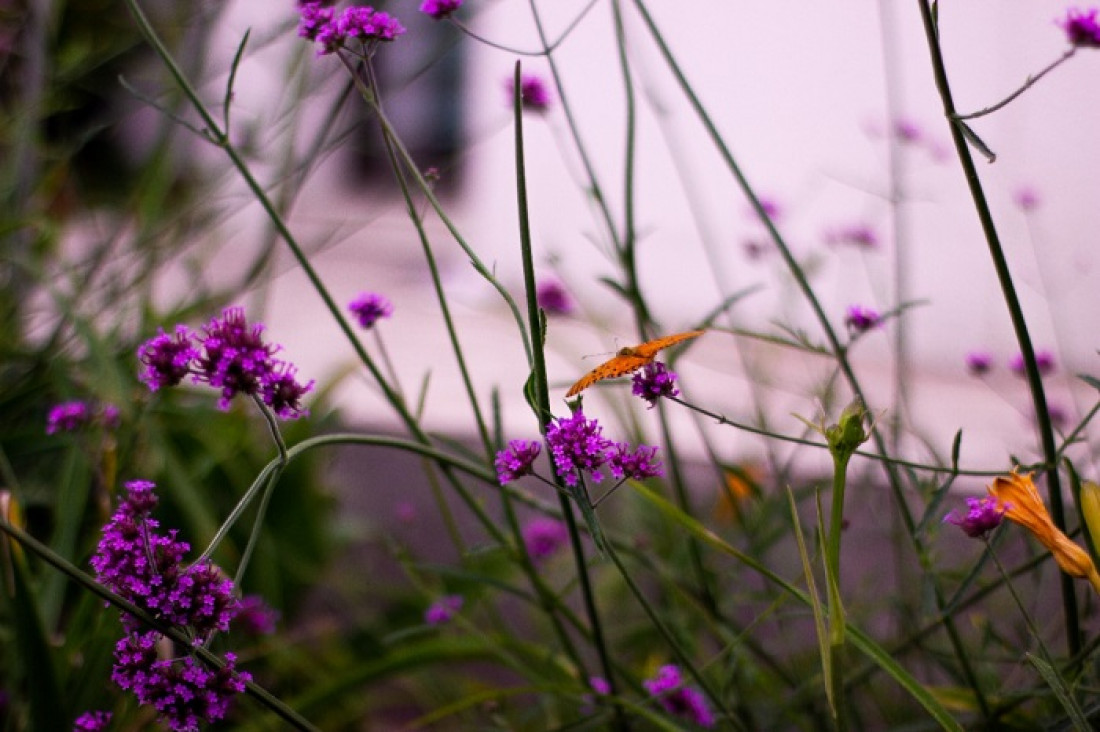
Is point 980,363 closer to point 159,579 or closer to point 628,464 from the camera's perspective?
point 628,464

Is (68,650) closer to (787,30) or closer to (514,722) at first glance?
(514,722)

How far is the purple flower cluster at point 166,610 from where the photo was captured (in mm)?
385

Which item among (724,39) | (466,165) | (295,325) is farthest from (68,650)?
(466,165)

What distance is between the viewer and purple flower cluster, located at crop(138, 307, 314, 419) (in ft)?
1.23

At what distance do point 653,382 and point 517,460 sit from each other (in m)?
0.07

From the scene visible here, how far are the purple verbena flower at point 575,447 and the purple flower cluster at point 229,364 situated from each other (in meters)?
0.10

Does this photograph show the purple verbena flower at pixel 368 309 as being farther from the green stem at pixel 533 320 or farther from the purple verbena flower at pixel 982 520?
the purple verbena flower at pixel 982 520

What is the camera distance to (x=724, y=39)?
241cm

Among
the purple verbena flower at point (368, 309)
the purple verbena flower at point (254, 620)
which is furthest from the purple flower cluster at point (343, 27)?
the purple verbena flower at point (254, 620)

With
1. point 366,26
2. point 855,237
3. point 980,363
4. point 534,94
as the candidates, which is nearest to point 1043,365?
point 980,363

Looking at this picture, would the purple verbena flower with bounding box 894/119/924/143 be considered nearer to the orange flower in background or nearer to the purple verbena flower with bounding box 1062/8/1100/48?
the purple verbena flower with bounding box 1062/8/1100/48

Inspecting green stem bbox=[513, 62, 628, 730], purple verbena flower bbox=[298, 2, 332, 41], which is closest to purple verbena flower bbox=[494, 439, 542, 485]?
green stem bbox=[513, 62, 628, 730]

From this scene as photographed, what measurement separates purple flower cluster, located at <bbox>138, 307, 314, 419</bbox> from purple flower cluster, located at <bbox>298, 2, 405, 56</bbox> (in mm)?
170

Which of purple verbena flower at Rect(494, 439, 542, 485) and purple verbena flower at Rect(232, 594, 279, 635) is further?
purple verbena flower at Rect(232, 594, 279, 635)
